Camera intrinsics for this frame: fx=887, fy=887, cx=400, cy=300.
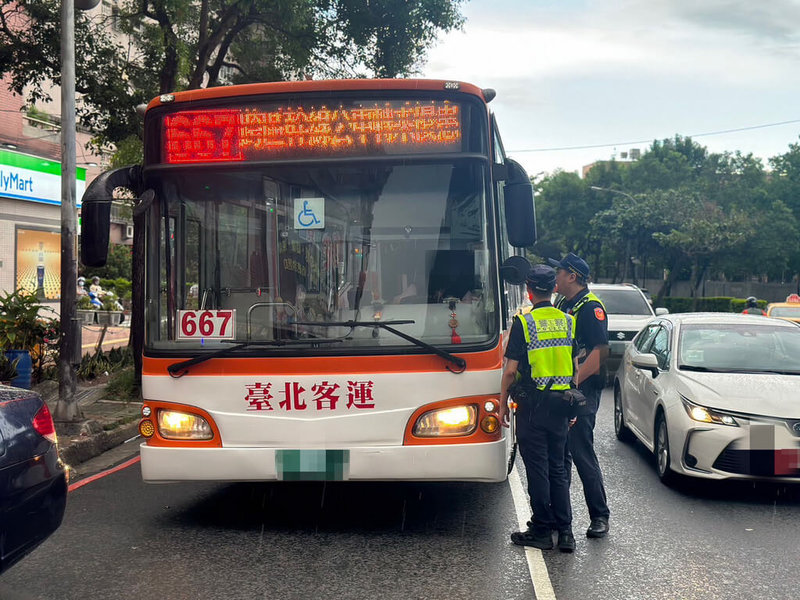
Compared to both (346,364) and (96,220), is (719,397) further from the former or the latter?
(96,220)

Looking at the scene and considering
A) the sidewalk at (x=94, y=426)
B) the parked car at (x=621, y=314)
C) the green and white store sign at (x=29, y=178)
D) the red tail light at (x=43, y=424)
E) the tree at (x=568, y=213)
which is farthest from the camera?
the tree at (x=568, y=213)

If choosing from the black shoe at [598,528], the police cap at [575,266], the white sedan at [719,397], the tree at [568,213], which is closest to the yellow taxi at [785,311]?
the white sedan at [719,397]

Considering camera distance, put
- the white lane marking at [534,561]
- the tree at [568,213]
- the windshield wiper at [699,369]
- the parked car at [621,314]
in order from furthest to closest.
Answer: the tree at [568,213] < the parked car at [621,314] < the windshield wiper at [699,369] < the white lane marking at [534,561]

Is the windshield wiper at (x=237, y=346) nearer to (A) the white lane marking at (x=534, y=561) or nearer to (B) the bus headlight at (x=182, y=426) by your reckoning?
(B) the bus headlight at (x=182, y=426)

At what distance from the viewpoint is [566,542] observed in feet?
18.1

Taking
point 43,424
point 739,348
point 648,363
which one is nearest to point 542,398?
point 648,363

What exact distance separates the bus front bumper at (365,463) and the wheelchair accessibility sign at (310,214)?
140 cm

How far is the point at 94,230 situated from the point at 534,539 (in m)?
3.38

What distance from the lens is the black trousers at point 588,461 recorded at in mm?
5910

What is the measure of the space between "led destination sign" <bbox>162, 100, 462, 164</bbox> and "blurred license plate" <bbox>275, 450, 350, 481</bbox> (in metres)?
1.88

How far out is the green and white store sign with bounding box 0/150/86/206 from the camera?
80.7 feet

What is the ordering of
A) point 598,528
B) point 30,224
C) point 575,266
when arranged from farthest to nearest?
point 30,224 < point 575,266 < point 598,528

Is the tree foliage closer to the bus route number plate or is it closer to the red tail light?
the bus route number plate

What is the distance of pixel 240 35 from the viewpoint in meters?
16.1
